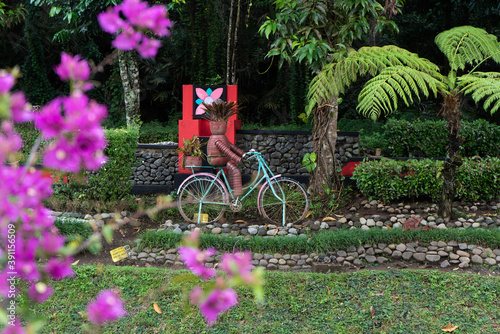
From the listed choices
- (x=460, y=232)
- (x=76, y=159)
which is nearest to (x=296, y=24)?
(x=460, y=232)

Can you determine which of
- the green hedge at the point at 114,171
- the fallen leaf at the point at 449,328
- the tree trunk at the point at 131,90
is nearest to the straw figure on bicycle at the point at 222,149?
the green hedge at the point at 114,171

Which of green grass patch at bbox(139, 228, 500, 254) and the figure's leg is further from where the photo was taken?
Result: the figure's leg

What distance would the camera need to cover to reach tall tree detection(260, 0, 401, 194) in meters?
5.38

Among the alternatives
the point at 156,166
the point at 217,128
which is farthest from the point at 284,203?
the point at 156,166

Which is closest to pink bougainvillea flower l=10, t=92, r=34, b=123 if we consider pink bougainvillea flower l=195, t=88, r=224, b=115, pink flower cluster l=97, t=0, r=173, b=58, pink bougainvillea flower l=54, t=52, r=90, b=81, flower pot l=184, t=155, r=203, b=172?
pink bougainvillea flower l=54, t=52, r=90, b=81

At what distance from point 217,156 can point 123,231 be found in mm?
→ 1499

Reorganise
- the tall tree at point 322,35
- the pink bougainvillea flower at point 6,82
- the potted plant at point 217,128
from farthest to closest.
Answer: the potted plant at point 217,128
the tall tree at point 322,35
the pink bougainvillea flower at point 6,82

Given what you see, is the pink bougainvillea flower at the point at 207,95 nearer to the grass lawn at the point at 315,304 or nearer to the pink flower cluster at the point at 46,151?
the grass lawn at the point at 315,304

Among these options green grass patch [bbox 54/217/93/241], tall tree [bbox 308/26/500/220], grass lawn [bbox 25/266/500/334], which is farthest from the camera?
green grass patch [bbox 54/217/93/241]

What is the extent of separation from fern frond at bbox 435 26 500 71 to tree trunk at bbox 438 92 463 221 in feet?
1.34

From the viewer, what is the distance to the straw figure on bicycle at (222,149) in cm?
541

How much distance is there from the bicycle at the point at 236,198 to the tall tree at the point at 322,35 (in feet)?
2.29

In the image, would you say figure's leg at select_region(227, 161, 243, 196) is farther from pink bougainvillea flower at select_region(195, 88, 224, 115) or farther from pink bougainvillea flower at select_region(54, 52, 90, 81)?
pink bougainvillea flower at select_region(54, 52, 90, 81)

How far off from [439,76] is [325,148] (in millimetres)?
1841
